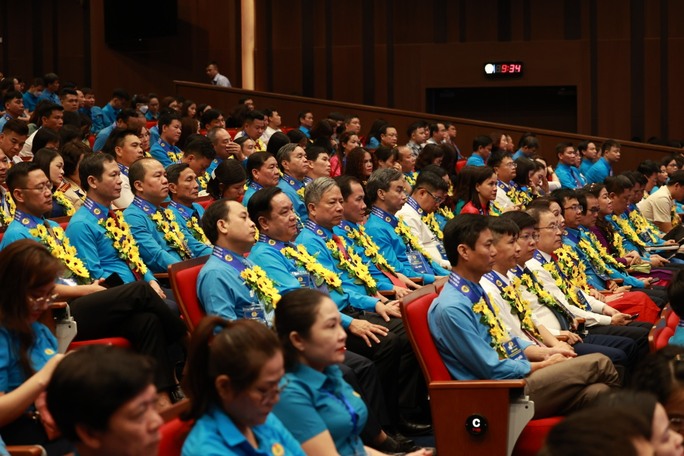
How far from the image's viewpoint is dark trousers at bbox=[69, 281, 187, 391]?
3752 millimetres

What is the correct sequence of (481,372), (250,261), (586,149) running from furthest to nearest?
(586,149) < (250,261) < (481,372)

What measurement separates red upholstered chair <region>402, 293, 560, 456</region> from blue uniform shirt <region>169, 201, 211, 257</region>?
75.9 inches

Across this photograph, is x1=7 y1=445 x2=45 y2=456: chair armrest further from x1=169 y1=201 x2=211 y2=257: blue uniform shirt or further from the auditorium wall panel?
the auditorium wall panel

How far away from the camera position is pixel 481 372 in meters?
3.49

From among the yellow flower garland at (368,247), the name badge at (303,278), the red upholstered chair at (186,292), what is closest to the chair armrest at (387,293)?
the yellow flower garland at (368,247)

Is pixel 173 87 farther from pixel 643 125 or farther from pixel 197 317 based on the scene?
pixel 197 317

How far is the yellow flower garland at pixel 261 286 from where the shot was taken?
3.80 metres

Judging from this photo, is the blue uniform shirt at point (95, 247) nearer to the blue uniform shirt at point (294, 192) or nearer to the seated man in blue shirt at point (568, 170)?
the blue uniform shirt at point (294, 192)

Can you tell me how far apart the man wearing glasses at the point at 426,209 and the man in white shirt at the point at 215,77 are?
726cm

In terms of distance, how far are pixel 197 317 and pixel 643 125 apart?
10.4 m

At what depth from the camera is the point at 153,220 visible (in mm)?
4918

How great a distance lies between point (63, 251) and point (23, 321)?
4.68 feet

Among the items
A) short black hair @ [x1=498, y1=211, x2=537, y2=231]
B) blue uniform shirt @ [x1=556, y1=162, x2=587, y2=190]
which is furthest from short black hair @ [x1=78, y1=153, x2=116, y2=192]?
blue uniform shirt @ [x1=556, y1=162, x2=587, y2=190]

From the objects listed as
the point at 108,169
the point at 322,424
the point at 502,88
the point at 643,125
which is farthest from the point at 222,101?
the point at 322,424
